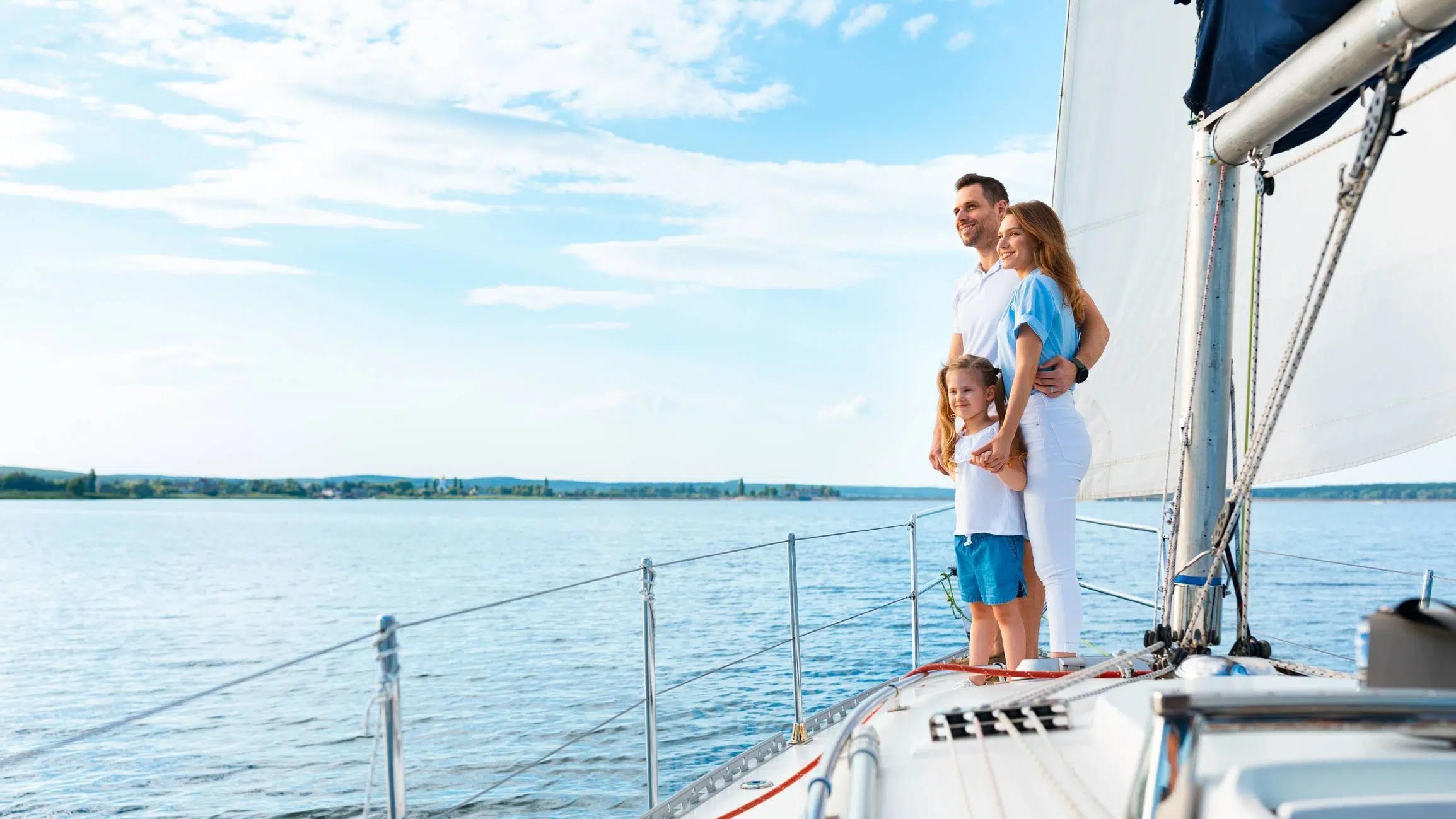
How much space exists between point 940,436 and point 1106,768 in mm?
1389

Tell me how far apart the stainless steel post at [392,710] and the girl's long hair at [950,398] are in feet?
4.63

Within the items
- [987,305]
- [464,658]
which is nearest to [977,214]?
[987,305]

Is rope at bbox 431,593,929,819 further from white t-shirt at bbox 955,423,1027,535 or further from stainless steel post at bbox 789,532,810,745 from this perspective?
white t-shirt at bbox 955,423,1027,535

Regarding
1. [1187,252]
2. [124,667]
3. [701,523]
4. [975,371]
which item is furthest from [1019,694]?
[701,523]

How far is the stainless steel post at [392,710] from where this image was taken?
127cm

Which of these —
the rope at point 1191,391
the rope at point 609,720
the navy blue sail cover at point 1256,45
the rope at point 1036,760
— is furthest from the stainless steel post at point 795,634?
the navy blue sail cover at point 1256,45

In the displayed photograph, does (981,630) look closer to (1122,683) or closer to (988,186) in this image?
(1122,683)

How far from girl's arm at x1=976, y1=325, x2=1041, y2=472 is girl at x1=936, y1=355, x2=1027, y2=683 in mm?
31

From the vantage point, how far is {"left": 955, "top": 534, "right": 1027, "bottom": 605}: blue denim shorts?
2223mm

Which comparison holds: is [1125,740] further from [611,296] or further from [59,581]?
[611,296]

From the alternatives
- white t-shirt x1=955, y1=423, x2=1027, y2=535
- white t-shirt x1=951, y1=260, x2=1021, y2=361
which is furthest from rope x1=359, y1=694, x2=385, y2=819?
white t-shirt x1=951, y1=260, x2=1021, y2=361

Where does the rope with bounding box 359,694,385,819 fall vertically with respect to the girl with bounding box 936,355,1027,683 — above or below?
below

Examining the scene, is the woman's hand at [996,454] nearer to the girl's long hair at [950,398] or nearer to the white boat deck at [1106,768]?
the girl's long hair at [950,398]

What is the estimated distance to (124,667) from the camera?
11914 mm
